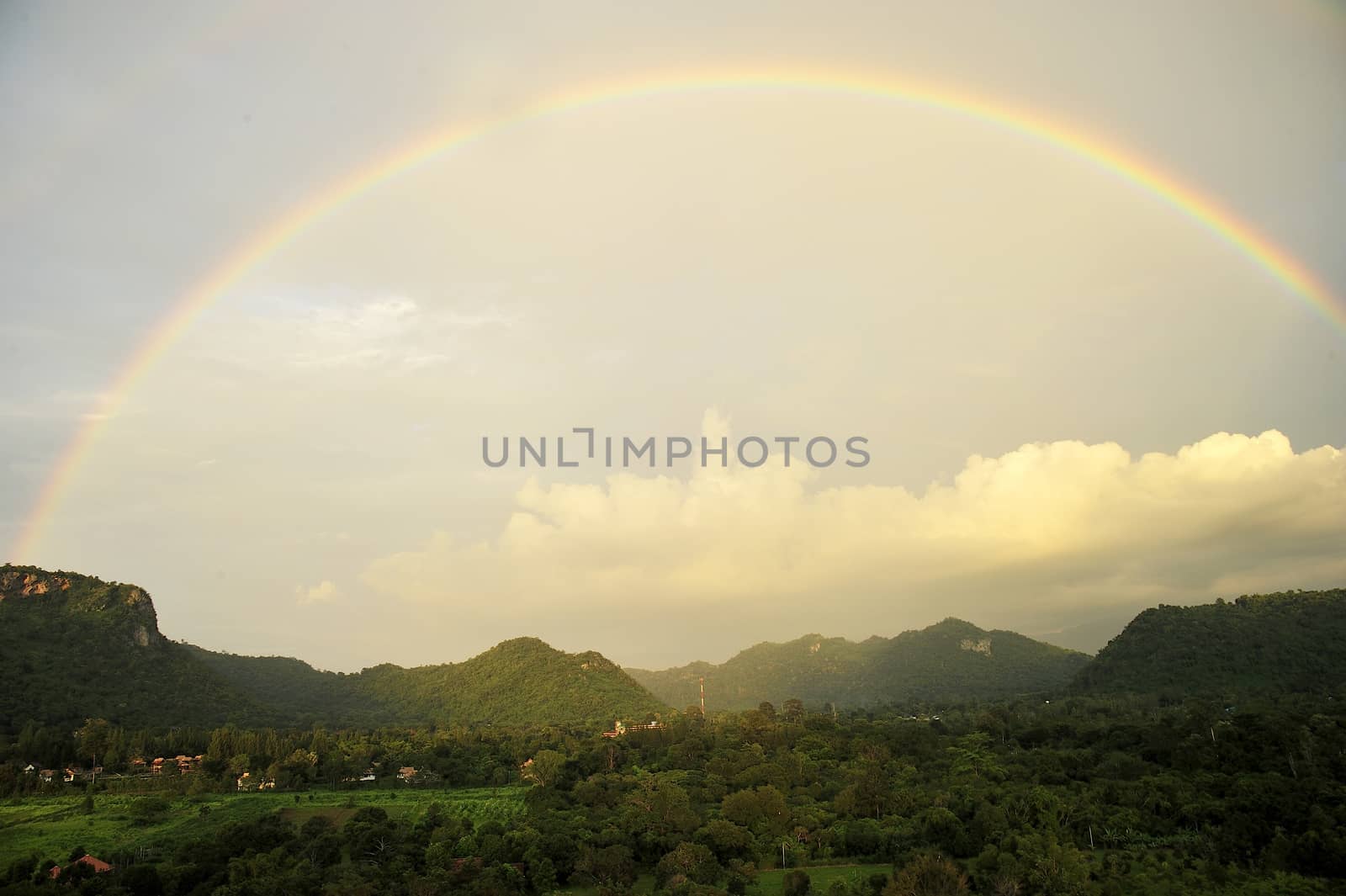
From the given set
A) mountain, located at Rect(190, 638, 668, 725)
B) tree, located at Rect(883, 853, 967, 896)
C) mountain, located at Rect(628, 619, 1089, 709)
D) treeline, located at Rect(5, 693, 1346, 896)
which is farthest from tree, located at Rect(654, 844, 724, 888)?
mountain, located at Rect(628, 619, 1089, 709)

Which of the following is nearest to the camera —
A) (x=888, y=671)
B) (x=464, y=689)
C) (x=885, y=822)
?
(x=885, y=822)

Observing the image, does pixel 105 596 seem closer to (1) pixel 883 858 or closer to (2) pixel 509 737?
(2) pixel 509 737

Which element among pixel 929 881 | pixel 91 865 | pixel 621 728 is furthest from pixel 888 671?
pixel 91 865

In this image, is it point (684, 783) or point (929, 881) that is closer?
point (929, 881)

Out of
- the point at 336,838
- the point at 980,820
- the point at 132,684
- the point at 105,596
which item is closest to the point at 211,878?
the point at 336,838

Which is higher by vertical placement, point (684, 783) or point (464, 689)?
point (464, 689)

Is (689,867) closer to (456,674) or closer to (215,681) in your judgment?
(215,681)

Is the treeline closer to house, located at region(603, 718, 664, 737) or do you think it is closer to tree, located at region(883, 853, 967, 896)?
tree, located at region(883, 853, 967, 896)

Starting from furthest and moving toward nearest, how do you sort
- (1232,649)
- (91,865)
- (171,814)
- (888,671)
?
(888,671), (1232,649), (171,814), (91,865)

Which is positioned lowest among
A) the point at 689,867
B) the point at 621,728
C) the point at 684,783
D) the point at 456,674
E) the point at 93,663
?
the point at 689,867
